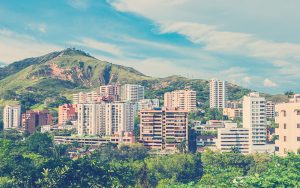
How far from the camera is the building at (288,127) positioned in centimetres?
2339

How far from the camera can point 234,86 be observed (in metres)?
114

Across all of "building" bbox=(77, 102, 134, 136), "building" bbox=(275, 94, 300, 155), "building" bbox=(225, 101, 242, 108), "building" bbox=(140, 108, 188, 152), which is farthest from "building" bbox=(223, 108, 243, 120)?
"building" bbox=(275, 94, 300, 155)

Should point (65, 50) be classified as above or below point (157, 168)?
above

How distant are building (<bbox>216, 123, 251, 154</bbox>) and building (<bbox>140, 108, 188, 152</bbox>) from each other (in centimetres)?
433

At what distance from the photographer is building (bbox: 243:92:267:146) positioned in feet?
174

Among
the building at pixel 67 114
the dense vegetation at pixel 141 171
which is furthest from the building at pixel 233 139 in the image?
the building at pixel 67 114

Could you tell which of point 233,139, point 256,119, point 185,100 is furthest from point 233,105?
point 233,139

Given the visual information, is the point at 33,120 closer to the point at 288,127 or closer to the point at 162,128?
the point at 162,128

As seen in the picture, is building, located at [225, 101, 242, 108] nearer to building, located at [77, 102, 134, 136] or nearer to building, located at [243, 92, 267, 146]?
building, located at [243, 92, 267, 146]

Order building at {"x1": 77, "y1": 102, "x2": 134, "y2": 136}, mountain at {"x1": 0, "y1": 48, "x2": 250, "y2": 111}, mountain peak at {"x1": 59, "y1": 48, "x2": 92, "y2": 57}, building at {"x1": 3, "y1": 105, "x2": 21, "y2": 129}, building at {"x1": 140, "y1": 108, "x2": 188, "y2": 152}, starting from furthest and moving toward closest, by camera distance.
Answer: mountain peak at {"x1": 59, "y1": 48, "x2": 92, "y2": 57} → mountain at {"x1": 0, "y1": 48, "x2": 250, "y2": 111} → building at {"x1": 3, "y1": 105, "x2": 21, "y2": 129} → building at {"x1": 77, "y1": 102, "x2": 134, "y2": 136} → building at {"x1": 140, "y1": 108, "x2": 188, "y2": 152}

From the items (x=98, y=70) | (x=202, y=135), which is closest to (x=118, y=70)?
(x=98, y=70)

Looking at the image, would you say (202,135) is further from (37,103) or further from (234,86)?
(234,86)

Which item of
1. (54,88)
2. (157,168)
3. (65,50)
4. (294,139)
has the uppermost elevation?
(65,50)

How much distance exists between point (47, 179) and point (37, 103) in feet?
226
